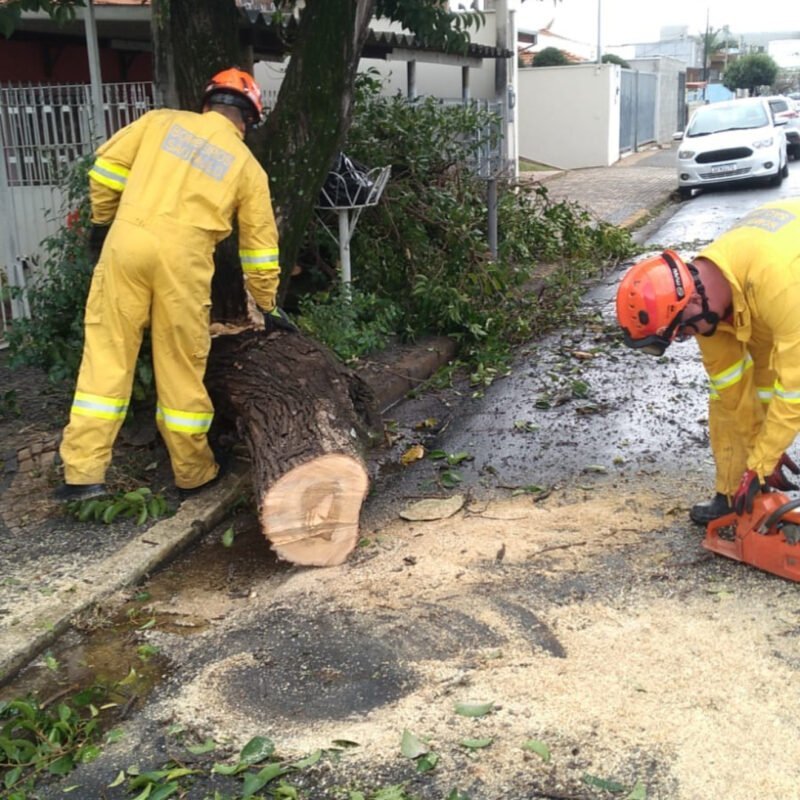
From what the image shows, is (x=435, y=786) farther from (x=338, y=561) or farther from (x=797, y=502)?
(x=797, y=502)

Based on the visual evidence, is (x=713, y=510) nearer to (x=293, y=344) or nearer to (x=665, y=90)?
(x=293, y=344)

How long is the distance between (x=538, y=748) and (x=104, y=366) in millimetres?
2645

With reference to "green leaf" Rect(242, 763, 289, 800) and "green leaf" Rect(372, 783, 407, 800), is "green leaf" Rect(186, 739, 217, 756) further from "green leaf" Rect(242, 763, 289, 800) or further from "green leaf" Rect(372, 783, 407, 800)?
"green leaf" Rect(372, 783, 407, 800)

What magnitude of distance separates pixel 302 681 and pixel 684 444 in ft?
9.99

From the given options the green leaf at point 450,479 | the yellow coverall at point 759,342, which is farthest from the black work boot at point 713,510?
the green leaf at point 450,479

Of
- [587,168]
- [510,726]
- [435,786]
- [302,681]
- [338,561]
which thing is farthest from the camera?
[587,168]

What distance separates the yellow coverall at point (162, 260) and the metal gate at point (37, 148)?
2857mm

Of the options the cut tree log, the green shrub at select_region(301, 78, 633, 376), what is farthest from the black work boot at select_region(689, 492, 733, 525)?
the green shrub at select_region(301, 78, 633, 376)

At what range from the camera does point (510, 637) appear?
11.5 ft

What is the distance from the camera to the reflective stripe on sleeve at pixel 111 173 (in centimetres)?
457

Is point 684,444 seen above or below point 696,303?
below

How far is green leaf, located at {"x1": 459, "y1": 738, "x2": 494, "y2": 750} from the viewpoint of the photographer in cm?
291

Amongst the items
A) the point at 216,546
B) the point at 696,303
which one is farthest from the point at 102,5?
the point at 696,303

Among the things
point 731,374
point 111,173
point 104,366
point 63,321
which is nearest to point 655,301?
point 731,374
